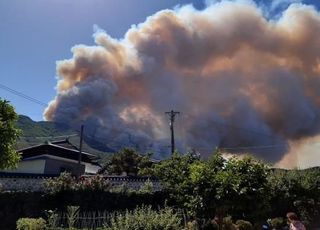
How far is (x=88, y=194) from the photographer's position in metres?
19.7

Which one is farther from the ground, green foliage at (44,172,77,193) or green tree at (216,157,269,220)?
green foliage at (44,172,77,193)

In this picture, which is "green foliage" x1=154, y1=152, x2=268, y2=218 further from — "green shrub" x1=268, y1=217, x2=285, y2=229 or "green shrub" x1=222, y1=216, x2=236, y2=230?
"green shrub" x1=268, y1=217, x2=285, y2=229

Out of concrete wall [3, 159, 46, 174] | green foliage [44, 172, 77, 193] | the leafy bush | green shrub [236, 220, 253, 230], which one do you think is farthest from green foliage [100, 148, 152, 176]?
green shrub [236, 220, 253, 230]

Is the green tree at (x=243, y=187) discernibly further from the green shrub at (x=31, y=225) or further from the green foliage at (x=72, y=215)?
the green shrub at (x=31, y=225)

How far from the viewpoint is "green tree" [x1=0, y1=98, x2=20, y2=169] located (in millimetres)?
13031

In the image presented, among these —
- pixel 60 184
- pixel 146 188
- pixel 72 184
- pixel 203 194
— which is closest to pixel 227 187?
pixel 203 194

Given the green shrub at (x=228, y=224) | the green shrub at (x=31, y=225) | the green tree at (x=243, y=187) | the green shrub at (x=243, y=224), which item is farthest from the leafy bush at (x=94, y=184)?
the green tree at (x=243, y=187)

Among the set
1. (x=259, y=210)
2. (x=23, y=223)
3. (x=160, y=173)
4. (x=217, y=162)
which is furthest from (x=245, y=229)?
(x=23, y=223)

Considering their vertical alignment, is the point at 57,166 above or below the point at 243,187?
above

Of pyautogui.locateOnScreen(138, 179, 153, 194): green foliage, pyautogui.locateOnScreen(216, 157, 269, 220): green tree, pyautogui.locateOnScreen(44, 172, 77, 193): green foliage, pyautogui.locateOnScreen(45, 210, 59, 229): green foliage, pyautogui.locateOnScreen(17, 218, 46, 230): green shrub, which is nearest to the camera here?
pyautogui.locateOnScreen(17, 218, 46, 230): green shrub

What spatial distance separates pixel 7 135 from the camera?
13.1 metres

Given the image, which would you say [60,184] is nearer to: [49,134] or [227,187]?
[227,187]

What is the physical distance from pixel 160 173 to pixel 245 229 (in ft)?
18.8

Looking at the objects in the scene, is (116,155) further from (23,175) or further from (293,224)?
(293,224)
